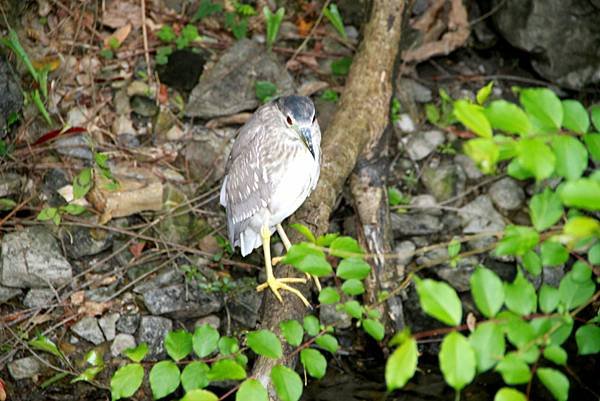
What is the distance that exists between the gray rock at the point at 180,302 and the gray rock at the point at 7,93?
142 centimetres

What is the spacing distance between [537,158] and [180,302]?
11.3ft

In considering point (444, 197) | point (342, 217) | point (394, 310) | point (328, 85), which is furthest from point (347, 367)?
point (328, 85)

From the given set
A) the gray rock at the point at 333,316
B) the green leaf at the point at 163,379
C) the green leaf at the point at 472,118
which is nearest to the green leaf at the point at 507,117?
the green leaf at the point at 472,118

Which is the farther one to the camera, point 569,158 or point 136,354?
point 136,354

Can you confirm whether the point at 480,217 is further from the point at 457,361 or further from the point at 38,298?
the point at 457,361

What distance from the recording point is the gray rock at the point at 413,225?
5531 millimetres

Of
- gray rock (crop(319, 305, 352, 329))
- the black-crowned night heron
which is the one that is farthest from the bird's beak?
gray rock (crop(319, 305, 352, 329))

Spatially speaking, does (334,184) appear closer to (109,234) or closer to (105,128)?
(109,234)

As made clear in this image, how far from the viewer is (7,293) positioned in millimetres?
5023

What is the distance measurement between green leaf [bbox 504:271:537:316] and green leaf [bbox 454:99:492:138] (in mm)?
474

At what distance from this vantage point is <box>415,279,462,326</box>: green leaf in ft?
6.44

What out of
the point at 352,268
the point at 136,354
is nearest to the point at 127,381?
the point at 136,354

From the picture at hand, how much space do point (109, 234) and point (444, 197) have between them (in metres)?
2.27

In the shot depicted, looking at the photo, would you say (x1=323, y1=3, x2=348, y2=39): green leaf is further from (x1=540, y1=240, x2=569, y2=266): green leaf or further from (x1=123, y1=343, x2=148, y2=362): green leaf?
(x1=540, y1=240, x2=569, y2=266): green leaf
